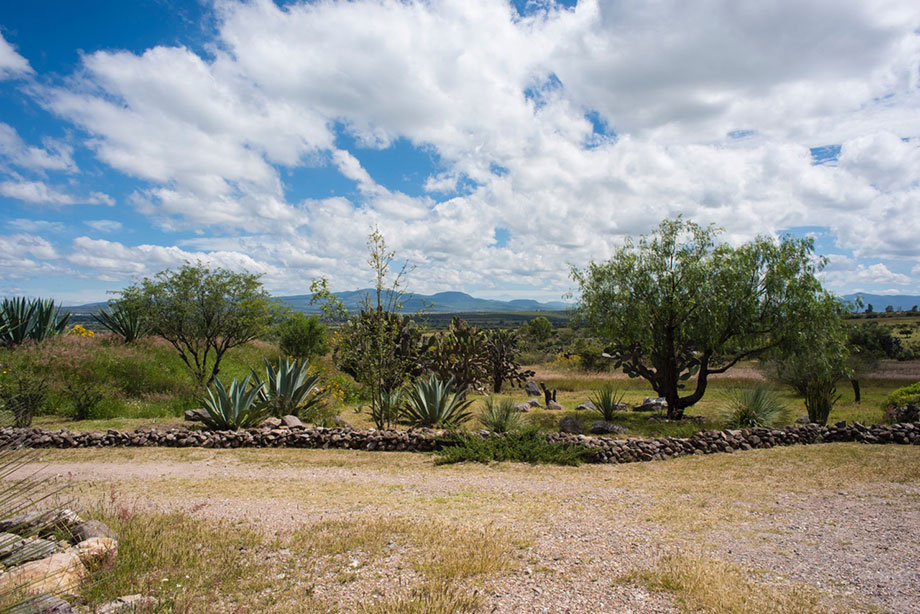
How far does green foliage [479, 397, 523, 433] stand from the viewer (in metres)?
11.1

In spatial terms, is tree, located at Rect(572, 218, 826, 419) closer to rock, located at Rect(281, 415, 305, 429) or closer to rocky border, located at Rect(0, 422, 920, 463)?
rocky border, located at Rect(0, 422, 920, 463)

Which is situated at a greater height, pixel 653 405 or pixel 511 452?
pixel 511 452

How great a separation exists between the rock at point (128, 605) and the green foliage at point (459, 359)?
42.9 ft

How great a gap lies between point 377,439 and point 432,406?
2.62 metres

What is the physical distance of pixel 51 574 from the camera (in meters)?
3.20

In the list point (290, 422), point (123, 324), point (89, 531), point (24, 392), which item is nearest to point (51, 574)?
point (89, 531)

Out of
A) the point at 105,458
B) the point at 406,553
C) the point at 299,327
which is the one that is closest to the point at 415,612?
the point at 406,553

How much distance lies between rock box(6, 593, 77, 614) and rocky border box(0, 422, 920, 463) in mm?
6884

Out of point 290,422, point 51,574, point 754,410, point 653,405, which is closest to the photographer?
point 51,574

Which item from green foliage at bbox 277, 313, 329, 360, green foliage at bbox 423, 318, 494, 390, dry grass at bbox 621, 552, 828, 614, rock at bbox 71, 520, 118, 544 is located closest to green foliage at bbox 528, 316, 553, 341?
green foliage at bbox 277, 313, 329, 360

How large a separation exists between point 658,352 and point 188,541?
13085mm

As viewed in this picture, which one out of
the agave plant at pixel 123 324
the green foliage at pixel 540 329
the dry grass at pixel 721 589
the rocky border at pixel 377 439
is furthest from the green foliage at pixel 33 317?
the green foliage at pixel 540 329

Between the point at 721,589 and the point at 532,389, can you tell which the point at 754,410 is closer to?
the point at 532,389

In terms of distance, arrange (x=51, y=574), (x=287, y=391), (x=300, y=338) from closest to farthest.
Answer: (x=51, y=574) < (x=287, y=391) < (x=300, y=338)
